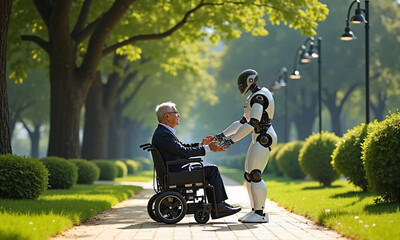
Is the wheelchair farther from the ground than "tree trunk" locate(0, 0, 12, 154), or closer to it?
closer to it

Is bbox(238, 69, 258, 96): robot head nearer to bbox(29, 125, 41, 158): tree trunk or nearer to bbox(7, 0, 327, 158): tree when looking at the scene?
bbox(7, 0, 327, 158): tree

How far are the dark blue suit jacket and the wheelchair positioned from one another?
0.11m

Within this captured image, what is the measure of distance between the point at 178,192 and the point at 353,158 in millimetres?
7265

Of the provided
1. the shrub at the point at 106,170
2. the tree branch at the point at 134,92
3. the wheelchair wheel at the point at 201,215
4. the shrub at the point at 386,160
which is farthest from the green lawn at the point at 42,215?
the tree branch at the point at 134,92

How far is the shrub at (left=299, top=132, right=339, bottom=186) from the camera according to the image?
72.6ft

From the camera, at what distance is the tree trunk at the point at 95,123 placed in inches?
1162

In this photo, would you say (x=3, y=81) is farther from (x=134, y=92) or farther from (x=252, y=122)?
(x=134, y=92)

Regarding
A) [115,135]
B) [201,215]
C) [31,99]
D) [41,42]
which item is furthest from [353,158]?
[31,99]

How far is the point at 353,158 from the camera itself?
16438mm

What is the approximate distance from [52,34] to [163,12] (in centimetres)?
659

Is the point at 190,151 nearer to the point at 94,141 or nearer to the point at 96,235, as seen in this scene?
the point at 96,235

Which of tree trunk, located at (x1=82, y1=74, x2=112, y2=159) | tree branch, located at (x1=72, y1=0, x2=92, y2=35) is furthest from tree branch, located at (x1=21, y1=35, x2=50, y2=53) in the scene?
tree trunk, located at (x1=82, y1=74, x2=112, y2=159)

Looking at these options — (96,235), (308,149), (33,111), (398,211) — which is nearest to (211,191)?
(96,235)

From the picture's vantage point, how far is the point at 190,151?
10.3 metres
